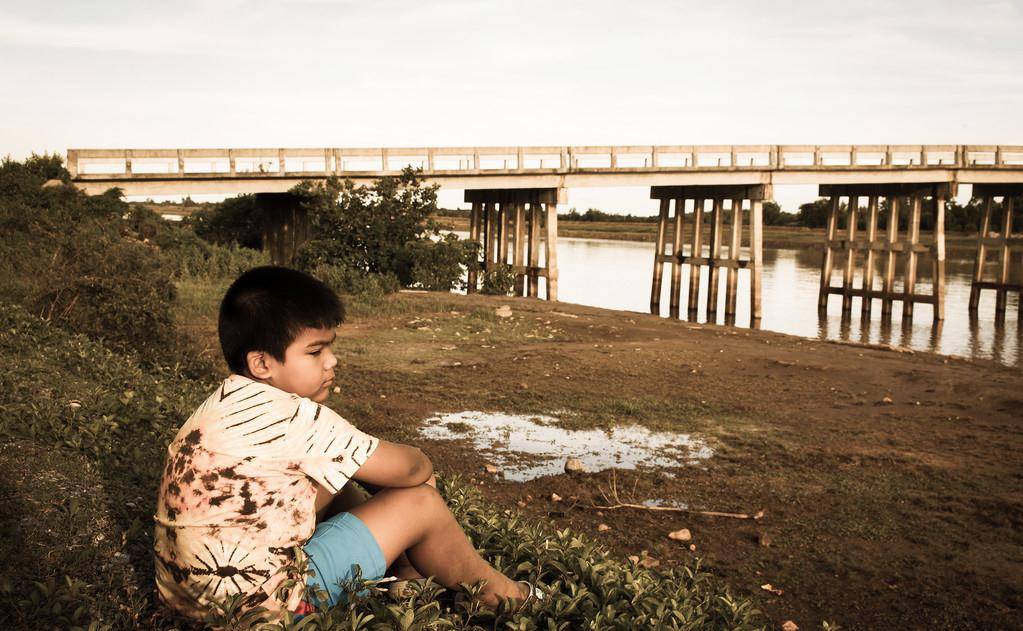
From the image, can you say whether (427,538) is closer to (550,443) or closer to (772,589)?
(772,589)

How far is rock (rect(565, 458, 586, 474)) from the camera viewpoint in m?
6.34

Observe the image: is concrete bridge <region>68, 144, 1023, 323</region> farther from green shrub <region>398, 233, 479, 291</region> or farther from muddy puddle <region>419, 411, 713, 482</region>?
muddy puddle <region>419, 411, 713, 482</region>

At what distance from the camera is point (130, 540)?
334 centimetres

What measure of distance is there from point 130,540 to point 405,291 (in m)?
15.3

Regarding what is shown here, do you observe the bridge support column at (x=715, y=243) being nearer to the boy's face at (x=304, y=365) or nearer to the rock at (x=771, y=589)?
the rock at (x=771, y=589)

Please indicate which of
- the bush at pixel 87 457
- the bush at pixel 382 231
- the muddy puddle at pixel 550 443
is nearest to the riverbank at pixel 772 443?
the muddy puddle at pixel 550 443

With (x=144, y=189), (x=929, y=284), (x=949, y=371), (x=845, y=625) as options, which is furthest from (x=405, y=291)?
(x=929, y=284)

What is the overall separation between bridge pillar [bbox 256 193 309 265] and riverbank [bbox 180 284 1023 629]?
8041 millimetres

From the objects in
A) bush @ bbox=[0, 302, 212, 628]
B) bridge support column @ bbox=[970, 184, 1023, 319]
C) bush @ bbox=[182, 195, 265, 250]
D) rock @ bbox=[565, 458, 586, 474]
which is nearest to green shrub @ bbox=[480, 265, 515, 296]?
bush @ bbox=[182, 195, 265, 250]

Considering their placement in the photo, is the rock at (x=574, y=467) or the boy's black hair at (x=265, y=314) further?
the rock at (x=574, y=467)

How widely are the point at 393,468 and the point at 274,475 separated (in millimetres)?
365

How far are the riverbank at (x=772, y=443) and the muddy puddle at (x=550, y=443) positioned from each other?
17 centimetres

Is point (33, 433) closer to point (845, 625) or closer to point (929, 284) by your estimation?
point (845, 625)

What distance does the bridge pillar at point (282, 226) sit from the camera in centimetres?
2214
